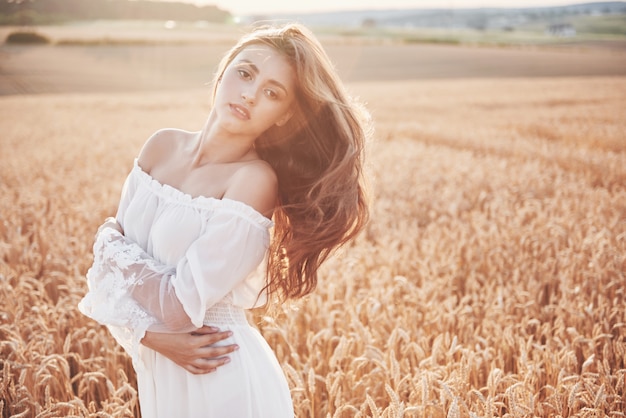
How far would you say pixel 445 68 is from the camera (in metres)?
53.7

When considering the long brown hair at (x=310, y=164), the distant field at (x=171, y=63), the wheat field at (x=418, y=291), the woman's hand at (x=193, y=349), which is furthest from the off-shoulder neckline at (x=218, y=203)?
the distant field at (x=171, y=63)

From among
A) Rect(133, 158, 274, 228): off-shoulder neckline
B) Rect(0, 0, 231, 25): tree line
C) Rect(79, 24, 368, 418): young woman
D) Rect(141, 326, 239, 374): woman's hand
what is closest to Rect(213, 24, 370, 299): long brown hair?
Rect(79, 24, 368, 418): young woman

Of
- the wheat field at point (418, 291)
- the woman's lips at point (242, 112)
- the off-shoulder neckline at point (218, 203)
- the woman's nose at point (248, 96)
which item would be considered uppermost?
the woman's nose at point (248, 96)

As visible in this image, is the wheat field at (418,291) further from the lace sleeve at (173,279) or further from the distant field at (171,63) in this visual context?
the distant field at (171,63)

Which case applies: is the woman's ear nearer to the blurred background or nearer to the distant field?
the blurred background

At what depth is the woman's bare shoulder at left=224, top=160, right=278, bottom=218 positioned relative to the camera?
1.86 meters

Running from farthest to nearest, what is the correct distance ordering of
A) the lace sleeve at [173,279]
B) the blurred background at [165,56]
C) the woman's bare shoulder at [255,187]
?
1. the blurred background at [165,56]
2. the woman's bare shoulder at [255,187]
3. the lace sleeve at [173,279]

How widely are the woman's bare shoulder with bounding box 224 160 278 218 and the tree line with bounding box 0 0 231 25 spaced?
9.96 metres

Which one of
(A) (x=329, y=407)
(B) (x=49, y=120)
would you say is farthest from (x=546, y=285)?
(B) (x=49, y=120)

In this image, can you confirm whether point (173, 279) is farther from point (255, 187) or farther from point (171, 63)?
point (171, 63)

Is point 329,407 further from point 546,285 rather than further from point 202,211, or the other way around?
point 546,285

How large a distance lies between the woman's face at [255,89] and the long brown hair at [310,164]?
0.17ft

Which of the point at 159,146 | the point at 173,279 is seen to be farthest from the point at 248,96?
the point at 173,279

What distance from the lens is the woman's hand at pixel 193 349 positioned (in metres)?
1.80
